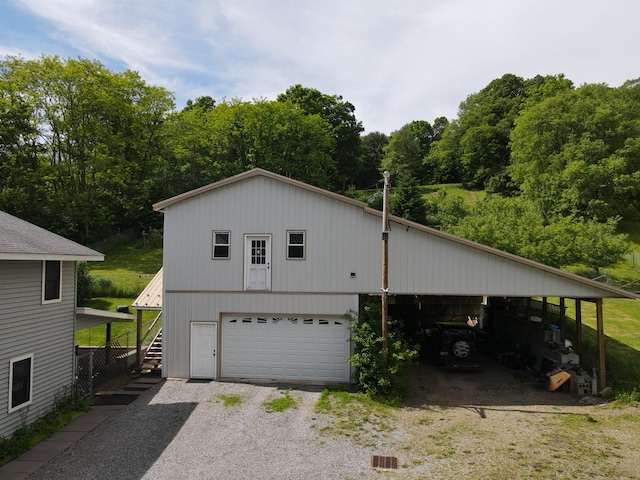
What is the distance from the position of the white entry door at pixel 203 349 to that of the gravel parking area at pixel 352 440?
971 millimetres

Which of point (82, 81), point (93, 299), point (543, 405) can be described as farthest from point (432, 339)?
point (82, 81)

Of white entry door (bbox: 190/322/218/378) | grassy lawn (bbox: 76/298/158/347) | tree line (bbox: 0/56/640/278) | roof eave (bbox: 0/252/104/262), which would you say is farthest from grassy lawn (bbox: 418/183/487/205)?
roof eave (bbox: 0/252/104/262)

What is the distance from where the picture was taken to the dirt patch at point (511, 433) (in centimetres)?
816

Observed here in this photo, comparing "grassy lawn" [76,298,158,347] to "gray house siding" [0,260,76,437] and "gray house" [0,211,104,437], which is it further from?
"gray house" [0,211,104,437]

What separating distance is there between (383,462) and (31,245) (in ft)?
32.5

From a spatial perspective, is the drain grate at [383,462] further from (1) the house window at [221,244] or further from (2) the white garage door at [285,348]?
(1) the house window at [221,244]

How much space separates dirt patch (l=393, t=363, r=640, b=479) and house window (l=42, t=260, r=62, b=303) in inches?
393

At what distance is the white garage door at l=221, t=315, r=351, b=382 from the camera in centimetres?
1391

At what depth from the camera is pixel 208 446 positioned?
931 centimetres

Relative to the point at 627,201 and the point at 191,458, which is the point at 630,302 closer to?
the point at 627,201

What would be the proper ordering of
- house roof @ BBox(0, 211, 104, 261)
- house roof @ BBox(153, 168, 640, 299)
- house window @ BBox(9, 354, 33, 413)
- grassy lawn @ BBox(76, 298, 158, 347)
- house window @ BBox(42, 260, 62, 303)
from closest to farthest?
house roof @ BBox(0, 211, 104, 261) → house window @ BBox(9, 354, 33, 413) → house window @ BBox(42, 260, 62, 303) → house roof @ BBox(153, 168, 640, 299) → grassy lawn @ BBox(76, 298, 158, 347)

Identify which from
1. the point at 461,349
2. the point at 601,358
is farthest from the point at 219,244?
the point at 601,358

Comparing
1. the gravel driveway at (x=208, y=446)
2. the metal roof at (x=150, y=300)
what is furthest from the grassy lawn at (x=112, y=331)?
the gravel driveway at (x=208, y=446)

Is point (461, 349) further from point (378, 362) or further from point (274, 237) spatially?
point (274, 237)
